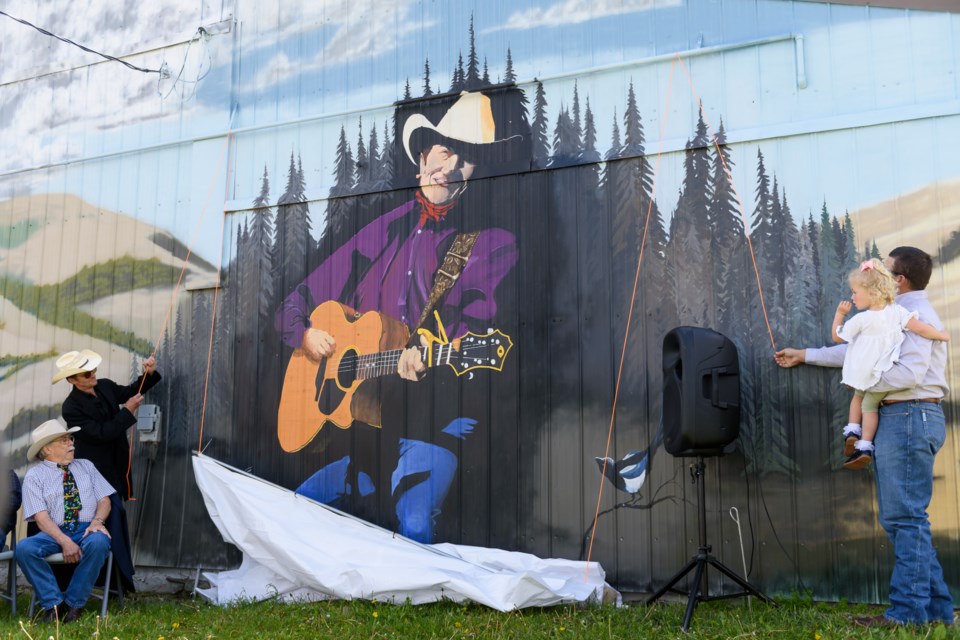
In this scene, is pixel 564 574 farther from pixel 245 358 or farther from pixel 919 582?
pixel 245 358

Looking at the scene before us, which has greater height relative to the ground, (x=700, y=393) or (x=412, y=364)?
(x=412, y=364)

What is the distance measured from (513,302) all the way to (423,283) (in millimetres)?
653

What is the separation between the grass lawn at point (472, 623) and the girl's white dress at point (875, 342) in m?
1.09

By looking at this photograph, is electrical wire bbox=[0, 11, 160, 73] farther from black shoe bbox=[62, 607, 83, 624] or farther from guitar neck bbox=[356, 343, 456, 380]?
black shoe bbox=[62, 607, 83, 624]

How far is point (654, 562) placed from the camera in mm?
5035

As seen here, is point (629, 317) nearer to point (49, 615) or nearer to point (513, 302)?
point (513, 302)

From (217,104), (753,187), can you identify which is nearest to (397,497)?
(753,187)

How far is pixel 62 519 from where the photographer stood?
17.5ft

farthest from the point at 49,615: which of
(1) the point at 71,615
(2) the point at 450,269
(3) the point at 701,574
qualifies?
(3) the point at 701,574

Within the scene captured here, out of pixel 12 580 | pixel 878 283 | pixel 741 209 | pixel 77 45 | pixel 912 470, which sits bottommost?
pixel 12 580

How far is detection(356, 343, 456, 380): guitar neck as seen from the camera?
18.9 feet

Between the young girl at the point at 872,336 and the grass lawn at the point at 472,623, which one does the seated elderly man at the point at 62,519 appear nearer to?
the grass lawn at the point at 472,623

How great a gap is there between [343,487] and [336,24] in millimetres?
3253

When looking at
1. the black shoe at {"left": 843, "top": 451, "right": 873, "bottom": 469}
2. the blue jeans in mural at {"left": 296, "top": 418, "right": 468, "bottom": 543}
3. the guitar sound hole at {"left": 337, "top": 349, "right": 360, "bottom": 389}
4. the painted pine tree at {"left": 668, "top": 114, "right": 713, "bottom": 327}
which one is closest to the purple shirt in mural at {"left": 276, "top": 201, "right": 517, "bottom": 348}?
the guitar sound hole at {"left": 337, "top": 349, "right": 360, "bottom": 389}
